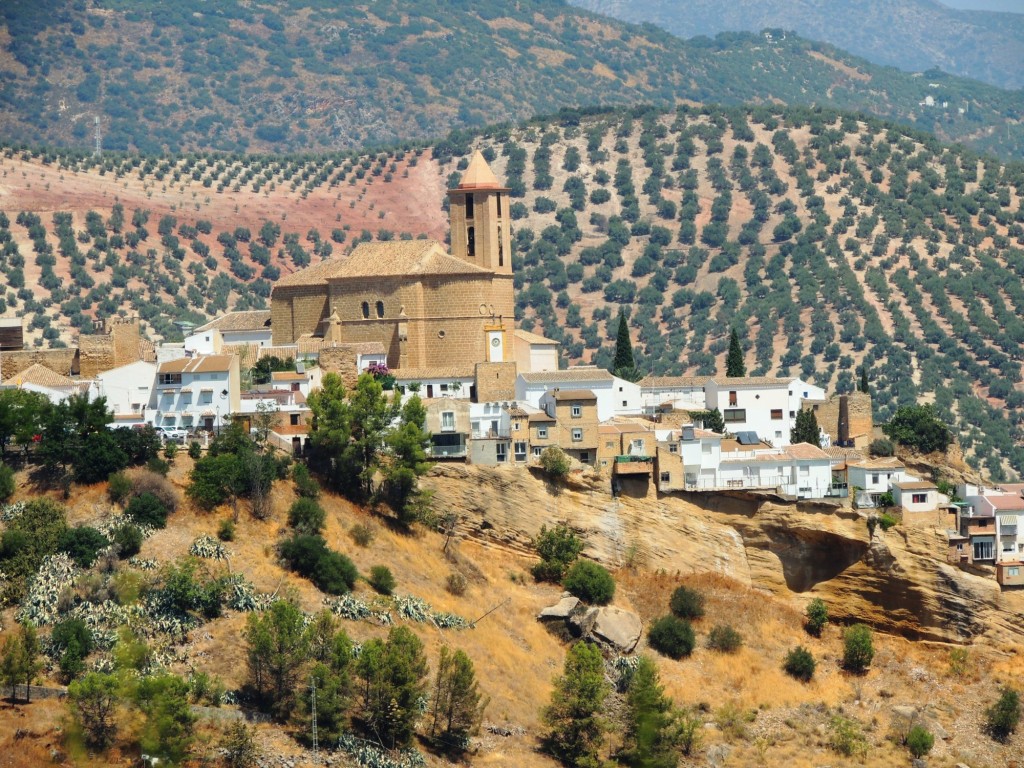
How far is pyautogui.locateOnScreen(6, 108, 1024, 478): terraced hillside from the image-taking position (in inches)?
4631

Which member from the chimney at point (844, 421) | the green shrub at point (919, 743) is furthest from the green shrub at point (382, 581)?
the chimney at point (844, 421)

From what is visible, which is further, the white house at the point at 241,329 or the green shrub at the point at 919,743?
the white house at the point at 241,329

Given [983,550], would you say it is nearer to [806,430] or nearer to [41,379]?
[806,430]

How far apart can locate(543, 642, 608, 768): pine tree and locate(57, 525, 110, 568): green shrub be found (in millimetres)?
12751

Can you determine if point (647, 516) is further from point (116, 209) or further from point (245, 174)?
point (245, 174)

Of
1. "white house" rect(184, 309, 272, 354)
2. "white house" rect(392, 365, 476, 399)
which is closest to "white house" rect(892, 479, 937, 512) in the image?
"white house" rect(392, 365, 476, 399)

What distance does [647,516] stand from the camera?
64.3m

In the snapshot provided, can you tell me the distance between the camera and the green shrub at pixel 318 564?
184 ft

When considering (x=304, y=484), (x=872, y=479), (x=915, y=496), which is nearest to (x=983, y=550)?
(x=915, y=496)

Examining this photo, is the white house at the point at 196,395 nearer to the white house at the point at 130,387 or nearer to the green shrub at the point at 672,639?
the white house at the point at 130,387

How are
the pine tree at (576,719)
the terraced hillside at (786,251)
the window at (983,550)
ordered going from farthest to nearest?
1. the terraced hillside at (786,251)
2. the window at (983,550)
3. the pine tree at (576,719)

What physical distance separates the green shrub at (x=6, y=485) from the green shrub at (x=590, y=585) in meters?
16.7

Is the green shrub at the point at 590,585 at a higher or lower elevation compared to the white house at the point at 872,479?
lower

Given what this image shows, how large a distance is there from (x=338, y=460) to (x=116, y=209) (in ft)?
249
